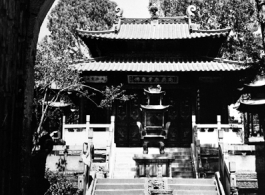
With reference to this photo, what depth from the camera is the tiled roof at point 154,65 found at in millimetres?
17781

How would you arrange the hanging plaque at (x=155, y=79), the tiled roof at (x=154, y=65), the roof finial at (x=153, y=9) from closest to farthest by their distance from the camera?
the tiled roof at (x=154, y=65) → the hanging plaque at (x=155, y=79) → the roof finial at (x=153, y=9)

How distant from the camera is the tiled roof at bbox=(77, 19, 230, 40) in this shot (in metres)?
19.2

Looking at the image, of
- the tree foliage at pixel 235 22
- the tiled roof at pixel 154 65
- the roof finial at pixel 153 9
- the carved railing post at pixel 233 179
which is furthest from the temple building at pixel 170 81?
the carved railing post at pixel 233 179

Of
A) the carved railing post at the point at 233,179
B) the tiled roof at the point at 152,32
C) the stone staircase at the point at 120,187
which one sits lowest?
the stone staircase at the point at 120,187

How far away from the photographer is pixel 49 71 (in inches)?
519

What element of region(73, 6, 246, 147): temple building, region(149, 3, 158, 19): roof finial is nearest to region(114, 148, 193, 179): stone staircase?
region(73, 6, 246, 147): temple building

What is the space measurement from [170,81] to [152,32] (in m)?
3.37

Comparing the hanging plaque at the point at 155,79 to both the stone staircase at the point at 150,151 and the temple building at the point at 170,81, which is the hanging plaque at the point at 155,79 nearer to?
the temple building at the point at 170,81

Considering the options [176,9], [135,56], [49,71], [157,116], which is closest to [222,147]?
[157,116]

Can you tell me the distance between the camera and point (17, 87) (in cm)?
462

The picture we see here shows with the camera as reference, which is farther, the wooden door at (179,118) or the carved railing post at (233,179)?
the wooden door at (179,118)

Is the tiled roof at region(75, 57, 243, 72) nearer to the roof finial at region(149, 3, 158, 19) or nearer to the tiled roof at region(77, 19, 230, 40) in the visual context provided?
the tiled roof at region(77, 19, 230, 40)

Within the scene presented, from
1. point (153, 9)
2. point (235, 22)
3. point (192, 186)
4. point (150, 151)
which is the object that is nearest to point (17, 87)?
point (192, 186)

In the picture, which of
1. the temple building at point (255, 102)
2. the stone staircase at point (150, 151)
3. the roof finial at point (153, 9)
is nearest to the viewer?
the temple building at point (255, 102)
